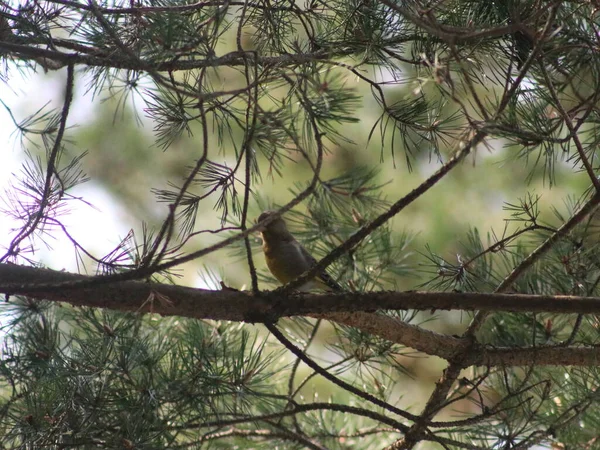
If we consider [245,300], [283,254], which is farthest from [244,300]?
[283,254]

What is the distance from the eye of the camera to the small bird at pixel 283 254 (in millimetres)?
2281

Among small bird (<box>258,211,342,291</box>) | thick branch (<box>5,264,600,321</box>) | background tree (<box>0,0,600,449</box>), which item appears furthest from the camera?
small bird (<box>258,211,342,291</box>)

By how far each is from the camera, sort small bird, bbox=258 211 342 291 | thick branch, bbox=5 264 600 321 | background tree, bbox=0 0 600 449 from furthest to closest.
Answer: small bird, bbox=258 211 342 291
thick branch, bbox=5 264 600 321
background tree, bbox=0 0 600 449

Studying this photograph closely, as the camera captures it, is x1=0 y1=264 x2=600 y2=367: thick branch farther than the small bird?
No

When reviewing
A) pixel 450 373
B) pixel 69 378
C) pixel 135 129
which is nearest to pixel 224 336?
pixel 69 378

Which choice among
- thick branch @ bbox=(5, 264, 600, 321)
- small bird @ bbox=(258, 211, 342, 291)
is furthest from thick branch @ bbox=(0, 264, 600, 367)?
small bird @ bbox=(258, 211, 342, 291)

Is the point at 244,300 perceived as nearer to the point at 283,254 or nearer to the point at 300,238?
the point at 300,238

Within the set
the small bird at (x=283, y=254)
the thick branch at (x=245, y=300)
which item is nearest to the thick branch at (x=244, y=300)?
the thick branch at (x=245, y=300)

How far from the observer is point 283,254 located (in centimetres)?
234

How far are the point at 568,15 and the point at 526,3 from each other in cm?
12

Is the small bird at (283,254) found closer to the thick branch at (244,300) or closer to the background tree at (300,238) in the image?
the background tree at (300,238)

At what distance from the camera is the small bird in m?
2.28

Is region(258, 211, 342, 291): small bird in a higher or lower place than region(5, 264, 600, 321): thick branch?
higher

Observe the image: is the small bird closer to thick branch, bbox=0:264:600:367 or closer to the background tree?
the background tree
